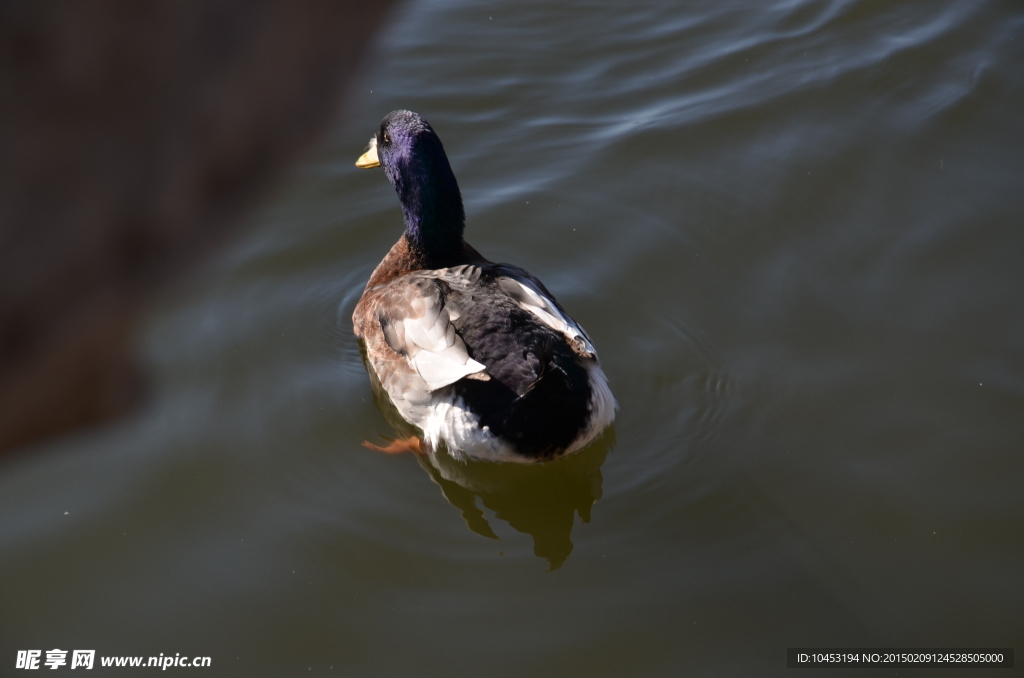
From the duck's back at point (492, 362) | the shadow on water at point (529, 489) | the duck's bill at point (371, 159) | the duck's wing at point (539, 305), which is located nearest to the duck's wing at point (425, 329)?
the duck's back at point (492, 362)

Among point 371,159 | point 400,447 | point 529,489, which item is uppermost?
point 371,159

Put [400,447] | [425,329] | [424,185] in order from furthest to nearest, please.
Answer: [424,185] → [400,447] → [425,329]

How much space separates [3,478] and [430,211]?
7.37 feet

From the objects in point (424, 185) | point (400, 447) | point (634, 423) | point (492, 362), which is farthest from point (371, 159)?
point (634, 423)

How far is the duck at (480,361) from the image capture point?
3748mm

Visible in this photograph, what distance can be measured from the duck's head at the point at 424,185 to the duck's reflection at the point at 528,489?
47.3 inches

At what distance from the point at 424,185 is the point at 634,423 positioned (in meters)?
1.58

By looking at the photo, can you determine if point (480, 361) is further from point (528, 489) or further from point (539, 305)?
point (528, 489)

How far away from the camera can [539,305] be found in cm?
416

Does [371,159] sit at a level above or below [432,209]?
above

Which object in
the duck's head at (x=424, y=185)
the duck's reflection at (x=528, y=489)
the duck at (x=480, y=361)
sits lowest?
the duck's reflection at (x=528, y=489)

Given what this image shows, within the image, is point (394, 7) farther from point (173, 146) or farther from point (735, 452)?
point (735, 452)

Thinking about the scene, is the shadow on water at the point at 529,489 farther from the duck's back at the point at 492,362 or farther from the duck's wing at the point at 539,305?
the duck's wing at the point at 539,305

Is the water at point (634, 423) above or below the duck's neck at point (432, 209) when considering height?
below
